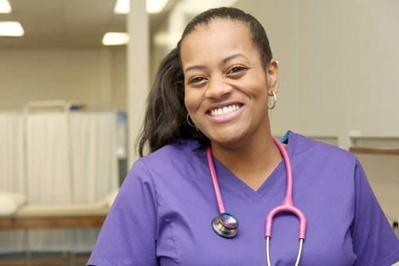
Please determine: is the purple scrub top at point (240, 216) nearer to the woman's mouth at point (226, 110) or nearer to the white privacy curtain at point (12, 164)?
the woman's mouth at point (226, 110)

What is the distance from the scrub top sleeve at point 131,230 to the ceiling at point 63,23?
155 cm

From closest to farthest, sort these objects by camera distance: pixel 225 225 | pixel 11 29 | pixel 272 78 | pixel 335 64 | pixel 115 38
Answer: pixel 225 225
pixel 272 78
pixel 335 64
pixel 11 29
pixel 115 38

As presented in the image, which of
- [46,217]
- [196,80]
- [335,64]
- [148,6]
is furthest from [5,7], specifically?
[196,80]

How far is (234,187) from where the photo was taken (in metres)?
1.03

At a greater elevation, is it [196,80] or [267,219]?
[196,80]

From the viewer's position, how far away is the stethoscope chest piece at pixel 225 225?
0.93m

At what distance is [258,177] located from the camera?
105 centimetres

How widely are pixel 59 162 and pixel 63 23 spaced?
0.60 meters

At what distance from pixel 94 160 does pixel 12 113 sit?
39cm

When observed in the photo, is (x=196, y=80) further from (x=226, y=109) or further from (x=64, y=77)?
(x=64, y=77)

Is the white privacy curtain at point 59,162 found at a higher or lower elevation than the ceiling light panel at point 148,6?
lower

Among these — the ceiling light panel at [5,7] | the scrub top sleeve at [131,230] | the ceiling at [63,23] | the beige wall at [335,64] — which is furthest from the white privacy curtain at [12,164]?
the scrub top sleeve at [131,230]

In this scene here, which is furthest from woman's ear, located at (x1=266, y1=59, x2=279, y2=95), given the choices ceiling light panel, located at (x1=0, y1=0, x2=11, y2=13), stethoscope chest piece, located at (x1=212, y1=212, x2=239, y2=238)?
ceiling light panel, located at (x1=0, y1=0, x2=11, y2=13)

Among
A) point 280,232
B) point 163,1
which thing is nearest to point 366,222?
point 280,232
